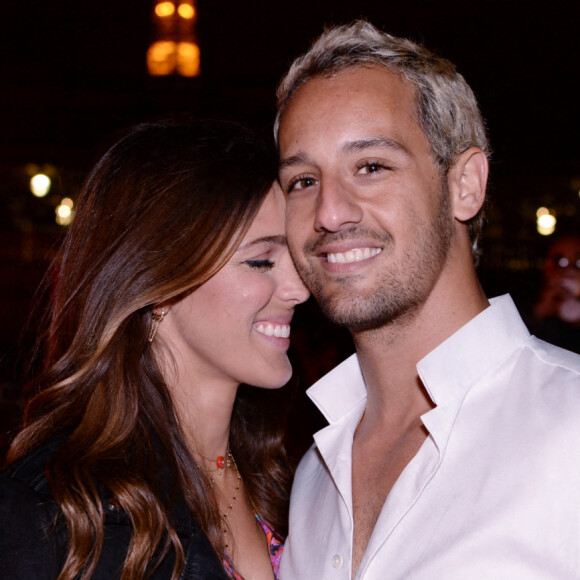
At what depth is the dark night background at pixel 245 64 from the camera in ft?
16.7

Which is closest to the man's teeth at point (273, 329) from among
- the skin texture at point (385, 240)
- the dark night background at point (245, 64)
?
the skin texture at point (385, 240)

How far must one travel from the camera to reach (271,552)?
6.72 feet

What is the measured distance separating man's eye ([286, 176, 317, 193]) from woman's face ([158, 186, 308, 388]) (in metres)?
0.12

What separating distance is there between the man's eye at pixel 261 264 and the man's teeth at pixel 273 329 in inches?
6.7

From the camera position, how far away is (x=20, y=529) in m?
1.49

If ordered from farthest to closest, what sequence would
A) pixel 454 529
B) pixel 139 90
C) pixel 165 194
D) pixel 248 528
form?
pixel 139 90 < pixel 248 528 < pixel 165 194 < pixel 454 529

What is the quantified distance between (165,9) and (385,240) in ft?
12.7

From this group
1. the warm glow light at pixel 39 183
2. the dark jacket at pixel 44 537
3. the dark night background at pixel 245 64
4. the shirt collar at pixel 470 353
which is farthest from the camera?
the warm glow light at pixel 39 183

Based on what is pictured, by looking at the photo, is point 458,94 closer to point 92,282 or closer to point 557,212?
point 92,282

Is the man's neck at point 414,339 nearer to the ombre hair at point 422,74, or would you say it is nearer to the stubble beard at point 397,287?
the stubble beard at point 397,287

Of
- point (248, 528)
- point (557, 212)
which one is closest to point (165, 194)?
point (248, 528)

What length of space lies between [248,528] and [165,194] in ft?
3.36

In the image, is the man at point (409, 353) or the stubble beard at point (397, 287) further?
the stubble beard at point (397, 287)

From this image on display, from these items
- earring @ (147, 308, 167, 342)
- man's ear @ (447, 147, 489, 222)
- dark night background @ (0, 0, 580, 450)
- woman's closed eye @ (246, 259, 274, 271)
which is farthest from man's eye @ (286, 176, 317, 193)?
dark night background @ (0, 0, 580, 450)
